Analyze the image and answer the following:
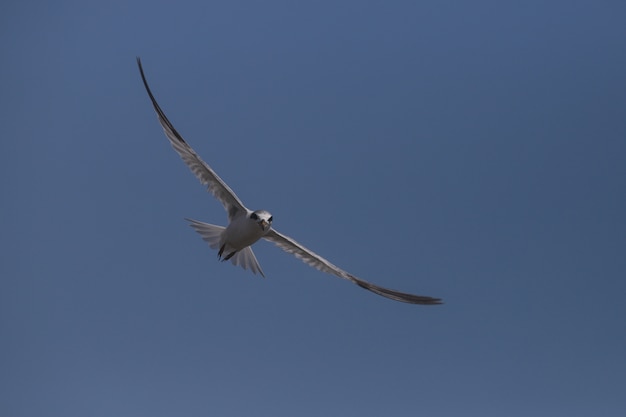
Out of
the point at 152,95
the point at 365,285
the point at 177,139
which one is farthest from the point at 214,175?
the point at 365,285

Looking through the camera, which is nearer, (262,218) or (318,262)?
(262,218)

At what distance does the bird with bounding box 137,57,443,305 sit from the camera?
12617 mm

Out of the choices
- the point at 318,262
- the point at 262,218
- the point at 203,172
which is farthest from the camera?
the point at 318,262

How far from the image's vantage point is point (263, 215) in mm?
12469

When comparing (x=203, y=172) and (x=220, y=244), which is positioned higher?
(x=203, y=172)

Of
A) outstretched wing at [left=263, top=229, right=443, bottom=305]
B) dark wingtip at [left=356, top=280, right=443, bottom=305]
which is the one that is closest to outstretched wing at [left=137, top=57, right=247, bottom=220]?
outstretched wing at [left=263, top=229, right=443, bottom=305]

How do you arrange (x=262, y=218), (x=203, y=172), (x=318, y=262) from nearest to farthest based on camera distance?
(x=262, y=218)
(x=203, y=172)
(x=318, y=262)

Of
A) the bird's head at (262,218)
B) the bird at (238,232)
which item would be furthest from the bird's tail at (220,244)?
the bird's head at (262,218)

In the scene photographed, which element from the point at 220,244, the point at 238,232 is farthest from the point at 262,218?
the point at 220,244

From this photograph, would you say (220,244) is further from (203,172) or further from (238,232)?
(203,172)

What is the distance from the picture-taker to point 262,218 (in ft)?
40.7

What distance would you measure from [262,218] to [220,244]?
120cm

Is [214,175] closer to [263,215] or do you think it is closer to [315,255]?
[263,215]

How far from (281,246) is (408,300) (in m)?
2.61
